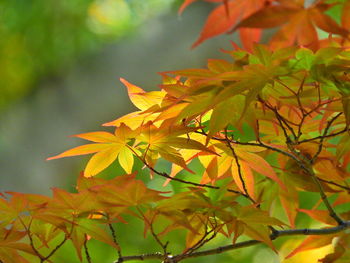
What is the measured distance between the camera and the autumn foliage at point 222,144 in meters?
0.44

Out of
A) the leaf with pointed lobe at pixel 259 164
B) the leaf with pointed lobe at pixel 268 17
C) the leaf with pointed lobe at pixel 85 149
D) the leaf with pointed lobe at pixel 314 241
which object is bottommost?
the leaf with pointed lobe at pixel 314 241

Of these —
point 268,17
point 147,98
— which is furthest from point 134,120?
point 268,17

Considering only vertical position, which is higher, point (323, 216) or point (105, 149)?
point (105, 149)

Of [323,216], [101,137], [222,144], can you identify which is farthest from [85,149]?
[323,216]

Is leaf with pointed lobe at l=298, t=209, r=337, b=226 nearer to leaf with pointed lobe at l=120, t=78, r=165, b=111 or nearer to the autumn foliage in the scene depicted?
the autumn foliage

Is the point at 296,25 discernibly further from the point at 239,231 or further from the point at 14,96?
the point at 14,96

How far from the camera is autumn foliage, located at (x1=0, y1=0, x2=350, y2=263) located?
445 mm

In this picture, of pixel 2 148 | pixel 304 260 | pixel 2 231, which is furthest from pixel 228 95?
pixel 2 148

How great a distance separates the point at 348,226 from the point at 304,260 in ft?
3.03

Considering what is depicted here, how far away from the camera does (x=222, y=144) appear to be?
529mm

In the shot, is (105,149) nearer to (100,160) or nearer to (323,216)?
(100,160)

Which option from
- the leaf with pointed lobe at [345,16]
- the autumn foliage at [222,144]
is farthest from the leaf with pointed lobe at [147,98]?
the leaf with pointed lobe at [345,16]

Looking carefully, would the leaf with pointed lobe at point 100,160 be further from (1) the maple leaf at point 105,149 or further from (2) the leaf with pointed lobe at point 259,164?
(2) the leaf with pointed lobe at point 259,164

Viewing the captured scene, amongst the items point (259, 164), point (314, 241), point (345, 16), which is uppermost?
point (345, 16)
